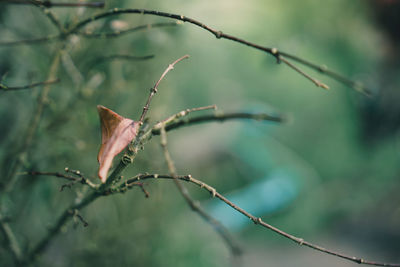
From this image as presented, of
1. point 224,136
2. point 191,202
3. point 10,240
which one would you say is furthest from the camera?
point 224,136

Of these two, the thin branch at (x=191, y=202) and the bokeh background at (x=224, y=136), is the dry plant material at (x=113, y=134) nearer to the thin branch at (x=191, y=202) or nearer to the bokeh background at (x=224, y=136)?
the thin branch at (x=191, y=202)

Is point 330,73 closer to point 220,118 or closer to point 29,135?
point 220,118

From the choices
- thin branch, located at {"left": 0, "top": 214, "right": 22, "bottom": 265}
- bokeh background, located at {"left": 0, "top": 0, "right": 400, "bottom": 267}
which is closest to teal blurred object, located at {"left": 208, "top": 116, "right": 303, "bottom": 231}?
bokeh background, located at {"left": 0, "top": 0, "right": 400, "bottom": 267}

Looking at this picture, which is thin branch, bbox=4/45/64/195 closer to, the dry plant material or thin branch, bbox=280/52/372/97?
the dry plant material

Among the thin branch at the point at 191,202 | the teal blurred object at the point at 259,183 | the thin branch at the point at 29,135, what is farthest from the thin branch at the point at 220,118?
the teal blurred object at the point at 259,183

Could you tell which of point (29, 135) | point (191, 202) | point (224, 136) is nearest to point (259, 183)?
point (224, 136)
